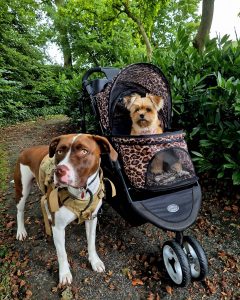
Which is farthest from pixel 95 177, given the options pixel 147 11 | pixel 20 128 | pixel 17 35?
pixel 17 35

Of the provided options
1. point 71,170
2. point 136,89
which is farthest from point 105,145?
point 136,89

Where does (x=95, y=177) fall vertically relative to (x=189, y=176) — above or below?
above

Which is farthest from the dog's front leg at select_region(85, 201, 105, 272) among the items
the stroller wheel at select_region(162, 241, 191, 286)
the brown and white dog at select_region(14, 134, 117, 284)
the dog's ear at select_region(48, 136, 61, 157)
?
the dog's ear at select_region(48, 136, 61, 157)

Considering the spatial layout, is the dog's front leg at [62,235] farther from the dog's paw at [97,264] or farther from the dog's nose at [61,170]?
the dog's nose at [61,170]

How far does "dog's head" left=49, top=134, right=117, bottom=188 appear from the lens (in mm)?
2199

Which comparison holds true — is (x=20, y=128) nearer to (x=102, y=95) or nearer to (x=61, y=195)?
(x=102, y=95)

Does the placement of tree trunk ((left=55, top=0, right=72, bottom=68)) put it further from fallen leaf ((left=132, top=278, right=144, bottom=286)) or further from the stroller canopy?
fallen leaf ((left=132, top=278, right=144, bottom=286))

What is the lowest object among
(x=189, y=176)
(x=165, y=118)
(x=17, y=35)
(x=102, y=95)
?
(x=189, y=176)

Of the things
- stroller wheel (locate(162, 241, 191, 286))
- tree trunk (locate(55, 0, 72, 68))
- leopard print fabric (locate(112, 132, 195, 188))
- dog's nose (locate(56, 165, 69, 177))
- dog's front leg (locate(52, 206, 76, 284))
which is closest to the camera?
dog's nose (locate(56, 165, 69, 177))

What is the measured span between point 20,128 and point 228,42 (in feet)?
32.1

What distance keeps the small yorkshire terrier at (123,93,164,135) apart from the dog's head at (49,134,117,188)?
1.46 metres

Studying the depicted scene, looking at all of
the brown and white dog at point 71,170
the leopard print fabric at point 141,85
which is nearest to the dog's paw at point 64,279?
the brown and white dog at point 71,170

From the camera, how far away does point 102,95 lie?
356cm

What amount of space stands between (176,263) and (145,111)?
2053 mm
